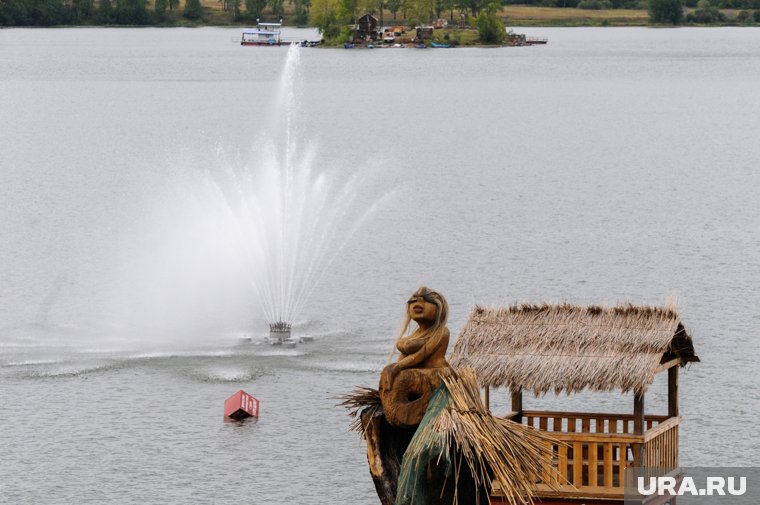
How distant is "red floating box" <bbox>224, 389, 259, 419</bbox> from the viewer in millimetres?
56281

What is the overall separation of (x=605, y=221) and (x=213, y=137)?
75933 mm

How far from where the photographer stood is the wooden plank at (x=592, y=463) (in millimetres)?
34938

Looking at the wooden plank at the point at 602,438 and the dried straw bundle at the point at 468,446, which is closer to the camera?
the dried straw bundle at the point at 468,446

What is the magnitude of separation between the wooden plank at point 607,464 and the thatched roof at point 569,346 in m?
1.46

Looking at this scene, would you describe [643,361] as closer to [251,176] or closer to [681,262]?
[681,262]

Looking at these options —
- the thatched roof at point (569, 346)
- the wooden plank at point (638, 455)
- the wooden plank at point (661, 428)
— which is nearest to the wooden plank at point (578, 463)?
the wooden plank at point (638, 455)

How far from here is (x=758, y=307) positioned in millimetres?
76750

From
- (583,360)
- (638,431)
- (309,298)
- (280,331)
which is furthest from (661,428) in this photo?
(309,298)

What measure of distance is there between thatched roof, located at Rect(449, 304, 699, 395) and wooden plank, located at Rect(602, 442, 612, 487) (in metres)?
1.46

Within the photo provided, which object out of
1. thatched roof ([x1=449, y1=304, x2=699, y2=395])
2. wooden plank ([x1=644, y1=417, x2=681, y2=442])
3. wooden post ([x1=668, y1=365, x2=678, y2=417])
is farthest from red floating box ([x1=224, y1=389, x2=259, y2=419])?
wooden plank ([x1=644, y1=417, x2=681, y2=442])

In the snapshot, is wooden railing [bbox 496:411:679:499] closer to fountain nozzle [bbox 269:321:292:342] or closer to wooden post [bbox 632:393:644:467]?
wooden post [bbox 632:393:644:467]

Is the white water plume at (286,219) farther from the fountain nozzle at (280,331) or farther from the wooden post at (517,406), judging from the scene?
the wooden post at (517,406)

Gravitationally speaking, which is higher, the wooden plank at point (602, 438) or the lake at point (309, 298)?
the wooden plank at point (602, 438)

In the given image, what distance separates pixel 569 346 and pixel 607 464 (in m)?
2.74
